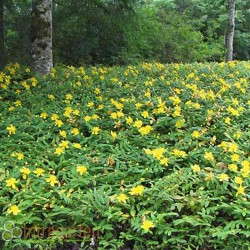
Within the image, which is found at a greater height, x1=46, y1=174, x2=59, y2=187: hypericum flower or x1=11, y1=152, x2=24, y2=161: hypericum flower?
x1=11, y1=152, x2=24, y2=161: hypericum flower

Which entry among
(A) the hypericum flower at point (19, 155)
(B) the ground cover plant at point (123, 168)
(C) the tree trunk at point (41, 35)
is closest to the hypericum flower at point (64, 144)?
(B) the ground cover plant at point (123, 168)

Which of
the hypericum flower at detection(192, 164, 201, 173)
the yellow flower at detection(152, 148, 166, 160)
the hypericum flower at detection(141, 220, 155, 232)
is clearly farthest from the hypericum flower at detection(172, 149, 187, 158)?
the hypericum flower at detection(141, 220, 155, 232)

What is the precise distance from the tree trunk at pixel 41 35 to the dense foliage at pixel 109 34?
2.77 m

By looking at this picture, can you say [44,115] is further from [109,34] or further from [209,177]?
[109,34]

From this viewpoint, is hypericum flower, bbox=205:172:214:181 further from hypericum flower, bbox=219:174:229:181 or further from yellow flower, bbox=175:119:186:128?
yellow flower, bbox=175:119:186:128

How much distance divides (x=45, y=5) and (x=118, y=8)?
3.19 m

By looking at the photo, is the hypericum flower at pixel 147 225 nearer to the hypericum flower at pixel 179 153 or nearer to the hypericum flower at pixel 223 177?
the hypericum flower at pixel 223 177

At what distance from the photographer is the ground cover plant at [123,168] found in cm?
244

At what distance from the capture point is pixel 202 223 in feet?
8.04

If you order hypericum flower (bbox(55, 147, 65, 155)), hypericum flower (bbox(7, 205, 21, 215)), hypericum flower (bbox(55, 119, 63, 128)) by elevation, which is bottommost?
hypericum flower (bbox(7, 205, 21, 215))


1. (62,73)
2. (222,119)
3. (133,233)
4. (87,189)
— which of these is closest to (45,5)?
(62,73)

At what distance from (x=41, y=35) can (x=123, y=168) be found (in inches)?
133

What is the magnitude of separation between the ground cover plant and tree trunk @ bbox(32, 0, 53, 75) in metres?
1.12

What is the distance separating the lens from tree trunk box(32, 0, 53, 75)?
5.74 m
